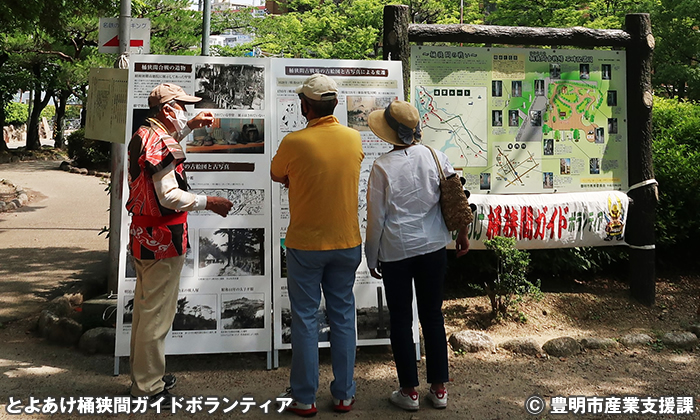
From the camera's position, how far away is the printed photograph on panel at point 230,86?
15.1 ft

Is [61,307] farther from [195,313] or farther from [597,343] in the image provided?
[597,343]

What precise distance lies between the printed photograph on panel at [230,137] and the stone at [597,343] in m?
3.06

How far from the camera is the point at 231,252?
4.55 metres

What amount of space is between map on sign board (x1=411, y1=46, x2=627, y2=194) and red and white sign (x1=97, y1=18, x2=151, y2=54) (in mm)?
2686

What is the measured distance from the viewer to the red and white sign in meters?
6.22

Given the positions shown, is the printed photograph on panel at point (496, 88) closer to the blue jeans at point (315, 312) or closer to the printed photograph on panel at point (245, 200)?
the printed photograph on panel at point (245, 200)

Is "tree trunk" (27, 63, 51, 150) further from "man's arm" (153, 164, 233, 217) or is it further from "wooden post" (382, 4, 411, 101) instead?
"man's arm" (153, 164, 233, 217)

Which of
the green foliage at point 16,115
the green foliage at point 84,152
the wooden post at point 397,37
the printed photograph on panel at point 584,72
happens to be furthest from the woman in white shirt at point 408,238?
the green foliage at point 16,115

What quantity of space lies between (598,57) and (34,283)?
644 cm

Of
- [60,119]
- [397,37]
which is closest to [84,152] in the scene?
[60,119]

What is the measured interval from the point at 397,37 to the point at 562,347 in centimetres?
292

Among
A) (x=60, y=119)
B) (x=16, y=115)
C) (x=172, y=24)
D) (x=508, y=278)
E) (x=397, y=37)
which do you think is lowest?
(x=508, y=278)

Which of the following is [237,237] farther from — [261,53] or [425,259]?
[261,53]

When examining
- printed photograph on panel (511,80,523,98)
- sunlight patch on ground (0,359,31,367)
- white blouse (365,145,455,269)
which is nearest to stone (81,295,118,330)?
sunlight patch on ground (0,359,31,367)
